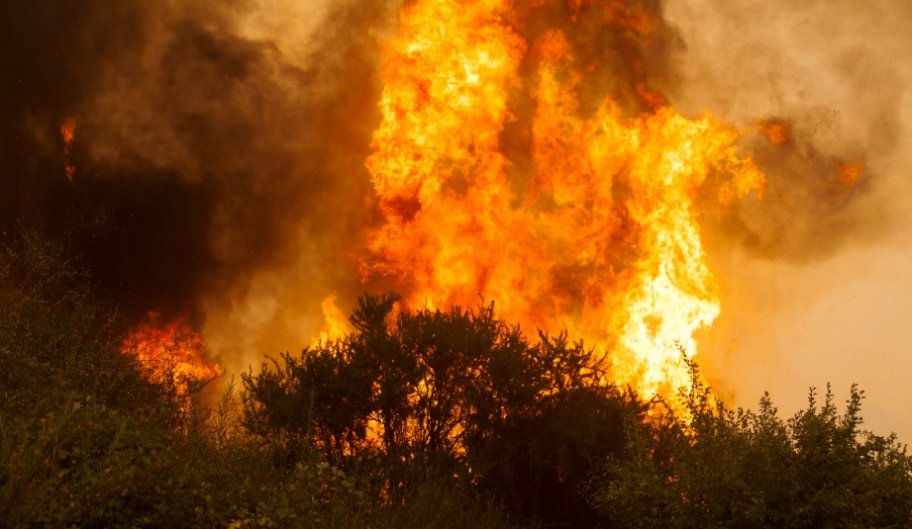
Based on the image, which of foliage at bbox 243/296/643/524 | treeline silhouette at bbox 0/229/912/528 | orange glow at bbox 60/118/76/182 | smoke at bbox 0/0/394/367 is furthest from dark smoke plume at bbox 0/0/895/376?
foliage at bbox 243/296/643/524

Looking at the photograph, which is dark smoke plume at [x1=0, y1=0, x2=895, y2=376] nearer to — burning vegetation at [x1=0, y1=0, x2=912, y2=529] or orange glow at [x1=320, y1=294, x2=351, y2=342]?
burning vegetation at [x1=0, y1=0, x2=912, y2=529]

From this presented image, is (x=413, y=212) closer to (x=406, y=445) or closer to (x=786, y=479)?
(x=406, y=445)

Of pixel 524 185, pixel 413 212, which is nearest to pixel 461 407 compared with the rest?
pixel 413 212

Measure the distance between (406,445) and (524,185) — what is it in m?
12.9

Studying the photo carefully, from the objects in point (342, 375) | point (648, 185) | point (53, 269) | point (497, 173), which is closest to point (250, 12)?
point (497, 173)

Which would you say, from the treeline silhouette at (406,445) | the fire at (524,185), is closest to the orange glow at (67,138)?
the treeline silhouette at (406,445)

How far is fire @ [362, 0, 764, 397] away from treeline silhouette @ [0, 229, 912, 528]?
17.3 feet

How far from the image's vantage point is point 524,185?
2856 cm

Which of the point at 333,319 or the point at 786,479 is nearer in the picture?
the point at 786,479

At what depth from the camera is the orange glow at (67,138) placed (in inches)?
1140

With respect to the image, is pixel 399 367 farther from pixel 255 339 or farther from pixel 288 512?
pixel 255 339

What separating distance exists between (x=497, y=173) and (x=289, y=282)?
885 centimetres

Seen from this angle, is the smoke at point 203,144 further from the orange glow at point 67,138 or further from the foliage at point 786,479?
the foliage at point 786,479

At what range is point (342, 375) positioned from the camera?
61.2 ft
